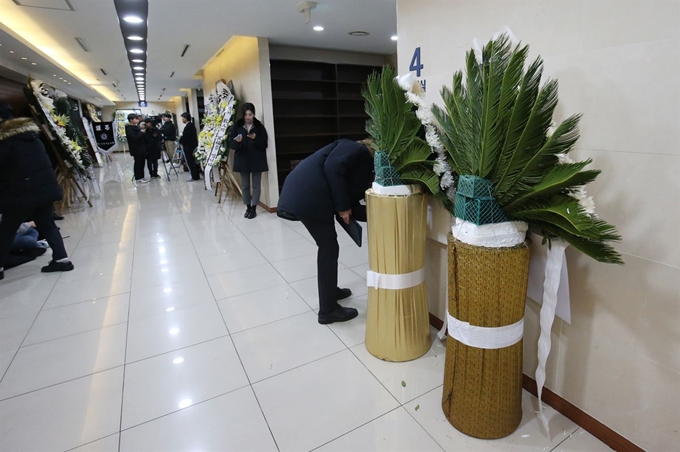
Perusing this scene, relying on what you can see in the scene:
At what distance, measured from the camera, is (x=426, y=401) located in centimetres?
182

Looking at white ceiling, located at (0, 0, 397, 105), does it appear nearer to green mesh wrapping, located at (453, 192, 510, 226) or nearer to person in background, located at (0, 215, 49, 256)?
person in background, located at (0, 215, 49, 256)

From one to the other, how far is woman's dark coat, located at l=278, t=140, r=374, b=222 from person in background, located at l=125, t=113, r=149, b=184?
7850 mm

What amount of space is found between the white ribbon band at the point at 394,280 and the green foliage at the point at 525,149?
0.71 m

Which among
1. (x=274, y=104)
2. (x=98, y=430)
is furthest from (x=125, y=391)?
(x=274, y=104)

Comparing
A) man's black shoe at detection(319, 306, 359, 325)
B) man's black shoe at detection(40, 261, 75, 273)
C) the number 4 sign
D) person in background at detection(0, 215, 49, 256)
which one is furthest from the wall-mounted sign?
person in background at detection(0, 215, 49, 256)

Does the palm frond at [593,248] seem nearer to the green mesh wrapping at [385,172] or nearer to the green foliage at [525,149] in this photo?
the green foliage at [525,149]

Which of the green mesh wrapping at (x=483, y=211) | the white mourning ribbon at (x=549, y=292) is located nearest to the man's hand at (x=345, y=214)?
the green mesh wrapping at (x=483, y=211)

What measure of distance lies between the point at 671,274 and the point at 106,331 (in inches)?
122

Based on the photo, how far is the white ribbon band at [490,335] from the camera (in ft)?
4.91

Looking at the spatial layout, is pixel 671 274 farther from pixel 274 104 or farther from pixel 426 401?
pixel 274 104

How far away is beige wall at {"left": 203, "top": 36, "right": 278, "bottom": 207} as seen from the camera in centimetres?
527

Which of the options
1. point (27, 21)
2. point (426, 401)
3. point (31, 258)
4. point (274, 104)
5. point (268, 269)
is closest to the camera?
point (426, 401)

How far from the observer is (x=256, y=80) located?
5410 mm

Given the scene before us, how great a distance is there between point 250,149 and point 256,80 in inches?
41.8
